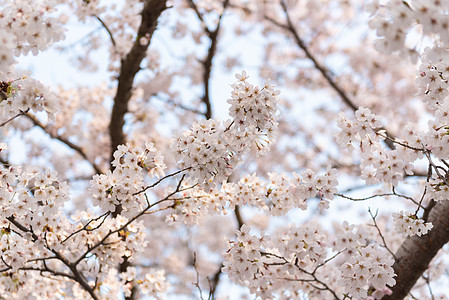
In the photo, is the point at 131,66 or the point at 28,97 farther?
the point at 131,66

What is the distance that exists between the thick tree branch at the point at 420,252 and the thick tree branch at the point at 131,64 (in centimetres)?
319

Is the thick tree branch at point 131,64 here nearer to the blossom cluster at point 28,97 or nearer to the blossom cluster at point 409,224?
the blossom cluster at point 28,97

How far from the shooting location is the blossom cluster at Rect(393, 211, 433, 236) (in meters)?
2.91

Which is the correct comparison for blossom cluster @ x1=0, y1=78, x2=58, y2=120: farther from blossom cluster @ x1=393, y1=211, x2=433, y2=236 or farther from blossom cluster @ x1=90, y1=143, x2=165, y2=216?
blossom cluster @ x1=393, y1=211, x2=433, y2=236

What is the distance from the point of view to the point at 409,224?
2.93m

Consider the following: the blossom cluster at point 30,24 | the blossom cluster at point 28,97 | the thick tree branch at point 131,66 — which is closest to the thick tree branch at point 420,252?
the thick tree branch at point 131,66

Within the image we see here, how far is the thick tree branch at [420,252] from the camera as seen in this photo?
3.39 metres

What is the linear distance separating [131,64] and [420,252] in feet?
11.3

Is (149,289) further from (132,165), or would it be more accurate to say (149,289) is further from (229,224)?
(229,224)

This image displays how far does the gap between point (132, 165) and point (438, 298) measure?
2950 millimetres

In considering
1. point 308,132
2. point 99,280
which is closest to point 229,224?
point 308,132

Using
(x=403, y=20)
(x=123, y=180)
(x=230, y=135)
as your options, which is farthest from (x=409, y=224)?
(x=123, y=180)

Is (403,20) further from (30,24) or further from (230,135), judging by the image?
(30,24)

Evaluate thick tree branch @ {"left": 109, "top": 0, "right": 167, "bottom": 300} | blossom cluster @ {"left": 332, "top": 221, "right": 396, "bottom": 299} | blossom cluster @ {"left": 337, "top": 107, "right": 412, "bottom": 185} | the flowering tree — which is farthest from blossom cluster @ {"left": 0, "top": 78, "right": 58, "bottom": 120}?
blossom cluster @ {"left": 332, "top": 221, "right": 396, "bottom": 299}
